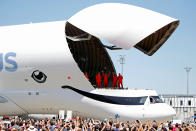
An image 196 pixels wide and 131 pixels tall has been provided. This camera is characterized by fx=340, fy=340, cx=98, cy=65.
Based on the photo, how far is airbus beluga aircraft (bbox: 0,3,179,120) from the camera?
25.8 metres

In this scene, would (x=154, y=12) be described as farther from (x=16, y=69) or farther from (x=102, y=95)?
(x=16, y=69)

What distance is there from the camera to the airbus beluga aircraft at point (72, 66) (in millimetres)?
25844

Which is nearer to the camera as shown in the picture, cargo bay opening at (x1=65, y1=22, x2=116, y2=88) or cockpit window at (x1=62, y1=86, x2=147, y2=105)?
cockpit window at (x1=62, y1=86, x2=147, y2=105)

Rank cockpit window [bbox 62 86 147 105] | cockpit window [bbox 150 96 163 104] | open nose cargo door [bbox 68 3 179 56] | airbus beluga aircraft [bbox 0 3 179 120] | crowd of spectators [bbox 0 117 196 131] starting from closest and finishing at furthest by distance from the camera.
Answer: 1. crowd of spectators [bbox 0 117 196 131]
2. open nose cargo door [bbox 68 3 179 56]
3. airbus beluga aircraft [bbox 0 3 179 120]
4. cockpit window [bbox 62 86 147 105]
5. cockpit window [bbox 150 96 163 104]

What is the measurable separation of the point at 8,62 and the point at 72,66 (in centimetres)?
590

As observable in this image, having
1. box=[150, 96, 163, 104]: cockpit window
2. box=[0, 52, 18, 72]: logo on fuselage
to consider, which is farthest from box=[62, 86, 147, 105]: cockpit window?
box=[0, 52, 18, 72]: logo on fuselage

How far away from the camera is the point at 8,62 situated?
95.0 feet

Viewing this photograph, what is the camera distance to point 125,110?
90.1 feet

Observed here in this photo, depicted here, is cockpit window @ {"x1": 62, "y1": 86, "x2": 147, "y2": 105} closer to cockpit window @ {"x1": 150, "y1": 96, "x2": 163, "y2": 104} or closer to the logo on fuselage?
cockpit window @ {"x1": 150, "y1": 96, "x2": 163, "y2": 104}

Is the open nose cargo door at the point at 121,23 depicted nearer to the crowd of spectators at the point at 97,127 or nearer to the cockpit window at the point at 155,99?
the cockpit window at the point at 155,99

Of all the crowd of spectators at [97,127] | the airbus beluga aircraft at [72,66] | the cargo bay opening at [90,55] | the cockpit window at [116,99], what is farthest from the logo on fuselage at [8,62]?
the crowd of spectators at [97,127]

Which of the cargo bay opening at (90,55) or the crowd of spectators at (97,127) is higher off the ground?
the cargo bay opening at (90,55)

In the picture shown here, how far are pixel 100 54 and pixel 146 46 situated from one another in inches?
228

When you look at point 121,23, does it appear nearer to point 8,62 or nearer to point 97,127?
point 8,62
